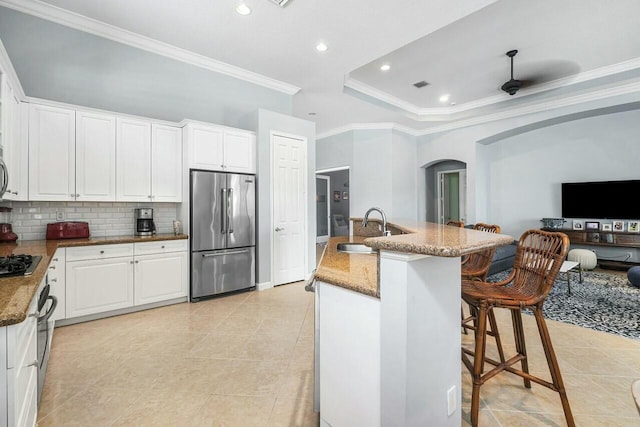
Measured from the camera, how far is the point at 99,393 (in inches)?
77.3

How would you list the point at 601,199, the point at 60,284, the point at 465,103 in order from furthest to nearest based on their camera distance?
the point at 465,103
the point at 601,199
the point at 60,284

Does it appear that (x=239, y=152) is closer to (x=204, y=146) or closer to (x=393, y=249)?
(x=204, y=146)

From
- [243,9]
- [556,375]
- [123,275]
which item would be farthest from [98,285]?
[556,375]

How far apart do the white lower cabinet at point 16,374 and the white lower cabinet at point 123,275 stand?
1962 mm

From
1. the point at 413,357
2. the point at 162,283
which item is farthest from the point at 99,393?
the point at 413,357

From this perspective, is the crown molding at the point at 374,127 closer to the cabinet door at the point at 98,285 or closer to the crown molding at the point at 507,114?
the crown molding at the point at 507,114

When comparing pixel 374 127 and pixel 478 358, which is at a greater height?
pixel 374 127

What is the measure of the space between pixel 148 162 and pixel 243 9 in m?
2.02

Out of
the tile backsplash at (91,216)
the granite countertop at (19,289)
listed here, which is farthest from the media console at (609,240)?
the granite countertop at (19,289)

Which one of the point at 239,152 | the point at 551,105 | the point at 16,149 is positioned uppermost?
the point at 551,105

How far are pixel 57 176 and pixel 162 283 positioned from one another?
1.53 meters

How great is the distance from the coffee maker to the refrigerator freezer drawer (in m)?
0.60

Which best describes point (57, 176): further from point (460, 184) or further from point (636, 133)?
point (636, 133)

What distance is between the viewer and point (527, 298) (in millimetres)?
1676
